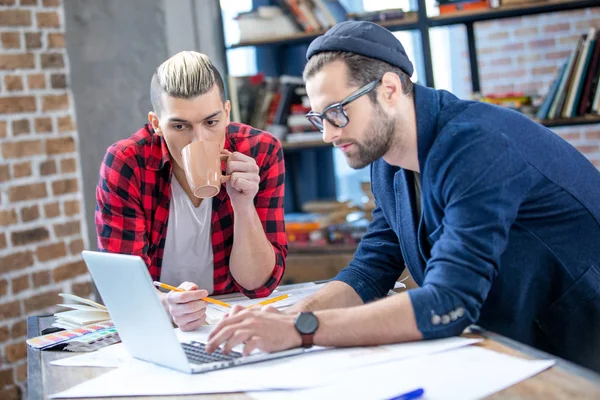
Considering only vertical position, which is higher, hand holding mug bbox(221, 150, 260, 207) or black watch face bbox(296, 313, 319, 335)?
hand holding mug bbox(221, 150, 260, 207)

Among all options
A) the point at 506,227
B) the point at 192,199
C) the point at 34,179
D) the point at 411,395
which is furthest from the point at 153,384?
the point at 34,179

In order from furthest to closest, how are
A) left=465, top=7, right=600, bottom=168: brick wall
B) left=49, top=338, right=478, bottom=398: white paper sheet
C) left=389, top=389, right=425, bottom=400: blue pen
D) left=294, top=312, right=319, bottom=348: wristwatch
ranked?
left=465, top=7, right=600, bottom=168: brick wall
left=294, top=312, right=319, bottom=348: wristwatch
left=49, top=338, right=478, bottom=398: white paper sheet
left=389, top=389, right=425, bottom=400: blue pen

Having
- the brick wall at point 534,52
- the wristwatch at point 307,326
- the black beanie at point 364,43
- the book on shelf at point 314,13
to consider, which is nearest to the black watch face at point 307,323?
the wristwatch at point 307,326

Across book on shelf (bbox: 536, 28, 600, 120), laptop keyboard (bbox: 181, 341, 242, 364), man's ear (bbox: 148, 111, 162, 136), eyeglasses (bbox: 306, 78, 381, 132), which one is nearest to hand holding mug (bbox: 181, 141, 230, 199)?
man's ear (bbox: 148, 111, 162, 136)

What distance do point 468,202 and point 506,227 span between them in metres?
0.08

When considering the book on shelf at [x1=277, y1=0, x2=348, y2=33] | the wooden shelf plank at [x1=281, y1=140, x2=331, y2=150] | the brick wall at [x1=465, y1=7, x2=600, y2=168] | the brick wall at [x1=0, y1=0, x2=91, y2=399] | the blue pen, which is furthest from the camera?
the brick wall at [x1=465, y1=7, x2=600, y2=168]

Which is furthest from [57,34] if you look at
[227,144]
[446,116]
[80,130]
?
[446,116]

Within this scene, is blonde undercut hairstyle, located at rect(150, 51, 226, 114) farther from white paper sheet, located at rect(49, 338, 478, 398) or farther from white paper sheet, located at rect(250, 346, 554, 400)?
white paper sheet, located at rect(250, 346, 554, 400)

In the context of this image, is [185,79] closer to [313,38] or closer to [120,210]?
[120,210]

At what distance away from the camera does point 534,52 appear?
438 centimetres

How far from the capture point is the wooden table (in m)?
0.99

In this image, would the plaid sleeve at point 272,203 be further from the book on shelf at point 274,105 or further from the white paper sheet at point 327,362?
the book on shelf at point 274,105

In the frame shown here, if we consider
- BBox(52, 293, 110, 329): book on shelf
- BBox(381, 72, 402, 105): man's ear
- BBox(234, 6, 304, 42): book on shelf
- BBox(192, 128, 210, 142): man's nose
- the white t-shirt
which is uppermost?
BBox(234, 6, 304, 42): book on shelf

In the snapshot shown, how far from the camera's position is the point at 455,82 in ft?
14.9
